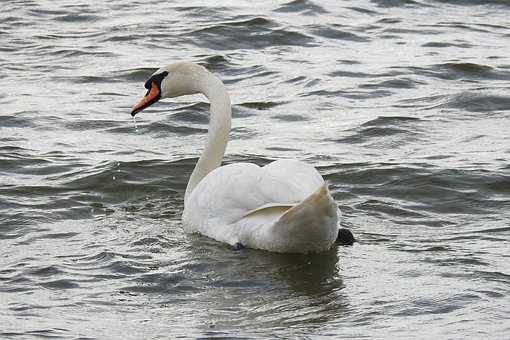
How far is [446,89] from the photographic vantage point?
13328 mm

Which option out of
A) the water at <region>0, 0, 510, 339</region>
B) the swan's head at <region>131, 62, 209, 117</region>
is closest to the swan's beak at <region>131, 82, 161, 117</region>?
the swan's head at <region>131, 62, 209, 117</region>

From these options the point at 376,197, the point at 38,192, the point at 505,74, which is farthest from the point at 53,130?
the point at 505,74

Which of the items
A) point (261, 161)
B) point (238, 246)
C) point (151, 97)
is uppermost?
point (151, 97)

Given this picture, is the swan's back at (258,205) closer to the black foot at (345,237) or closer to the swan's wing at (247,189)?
the swan's wing at (247,189)

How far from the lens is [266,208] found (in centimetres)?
810

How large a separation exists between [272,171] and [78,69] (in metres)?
6.20

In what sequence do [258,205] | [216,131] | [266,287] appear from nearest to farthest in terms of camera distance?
[266,287] < [258,205] < [216,131]

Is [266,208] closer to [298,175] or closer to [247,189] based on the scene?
[247,189]

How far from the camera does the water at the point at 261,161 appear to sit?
7.09m

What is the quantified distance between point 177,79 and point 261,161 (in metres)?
1.39

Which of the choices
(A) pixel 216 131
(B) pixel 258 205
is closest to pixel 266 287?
(B) pixel 258 205

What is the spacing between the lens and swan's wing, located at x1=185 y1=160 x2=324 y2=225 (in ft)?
27.0

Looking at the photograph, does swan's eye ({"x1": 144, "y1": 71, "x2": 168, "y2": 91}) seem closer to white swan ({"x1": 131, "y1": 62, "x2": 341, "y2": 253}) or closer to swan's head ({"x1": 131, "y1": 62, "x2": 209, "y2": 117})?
swan's head ({"x1": 131, "y1": 62, "x2": 209, "y2": 117})

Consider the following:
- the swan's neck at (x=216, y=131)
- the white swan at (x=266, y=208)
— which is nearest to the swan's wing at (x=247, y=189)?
the white swan at (x=266, y=208)
